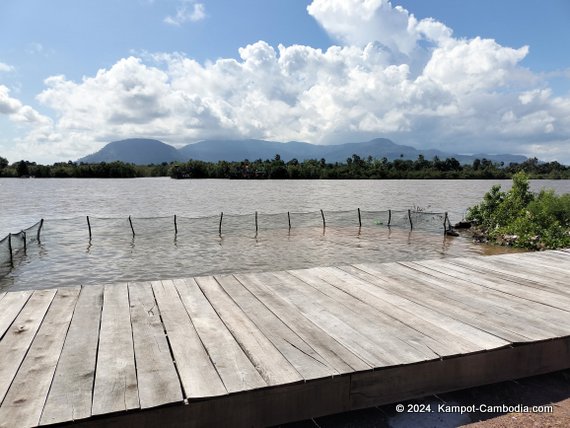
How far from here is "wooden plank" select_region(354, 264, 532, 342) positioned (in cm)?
389

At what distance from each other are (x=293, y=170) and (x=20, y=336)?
13017 centimetres

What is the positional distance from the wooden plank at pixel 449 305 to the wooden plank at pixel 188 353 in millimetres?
2567

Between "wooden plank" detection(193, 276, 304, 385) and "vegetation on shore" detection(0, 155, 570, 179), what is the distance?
128m

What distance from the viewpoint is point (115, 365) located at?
3117mm

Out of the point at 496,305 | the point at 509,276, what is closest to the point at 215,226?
the point at 509,276

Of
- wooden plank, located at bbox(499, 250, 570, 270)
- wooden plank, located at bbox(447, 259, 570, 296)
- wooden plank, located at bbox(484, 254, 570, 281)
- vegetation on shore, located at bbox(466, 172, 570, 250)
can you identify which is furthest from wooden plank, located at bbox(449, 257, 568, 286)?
vegetation on shore, located at bbox(466, 172, 570, 250)

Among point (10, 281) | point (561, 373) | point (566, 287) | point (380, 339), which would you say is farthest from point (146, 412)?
point (10, 281)

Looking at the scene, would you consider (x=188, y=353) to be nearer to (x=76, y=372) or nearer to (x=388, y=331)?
(x=76, y=372)

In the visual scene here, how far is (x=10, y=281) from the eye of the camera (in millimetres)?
13227

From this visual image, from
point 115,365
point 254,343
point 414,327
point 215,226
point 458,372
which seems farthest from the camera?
point 215,226

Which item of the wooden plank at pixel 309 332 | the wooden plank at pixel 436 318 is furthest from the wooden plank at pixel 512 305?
the wooden plank at pixel 309 332

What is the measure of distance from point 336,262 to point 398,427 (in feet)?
42.8

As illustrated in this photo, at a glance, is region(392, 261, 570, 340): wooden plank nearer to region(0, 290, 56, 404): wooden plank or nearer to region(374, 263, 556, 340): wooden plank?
region(374, 263, 556, 340): wooden plank

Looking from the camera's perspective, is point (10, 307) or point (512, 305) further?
point (512, 305)
